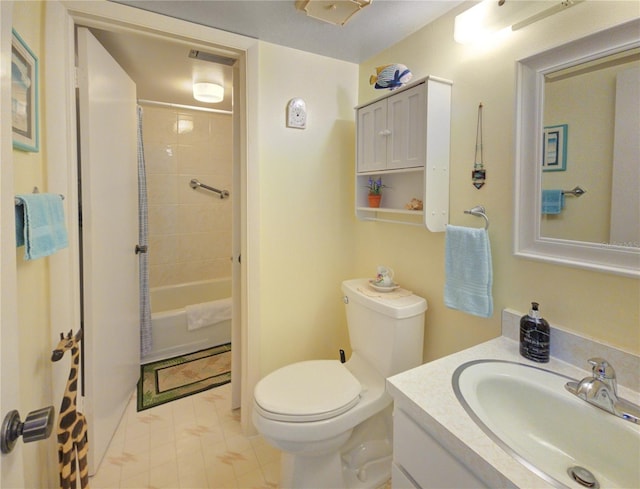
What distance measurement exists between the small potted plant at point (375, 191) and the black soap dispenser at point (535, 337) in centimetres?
86

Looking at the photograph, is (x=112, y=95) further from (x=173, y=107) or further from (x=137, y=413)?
(x=137, y=413)

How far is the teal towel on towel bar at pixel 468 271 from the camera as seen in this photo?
1187mm

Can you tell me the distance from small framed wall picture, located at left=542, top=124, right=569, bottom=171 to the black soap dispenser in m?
0.44

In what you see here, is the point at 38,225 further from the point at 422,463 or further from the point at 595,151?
the point at 595,151

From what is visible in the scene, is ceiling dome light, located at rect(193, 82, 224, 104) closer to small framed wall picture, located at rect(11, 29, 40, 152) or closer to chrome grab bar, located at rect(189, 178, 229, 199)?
chrome grab bar, located at rect(189, 178, 229, 199)

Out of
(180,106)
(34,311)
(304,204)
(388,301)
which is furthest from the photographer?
(180,106)

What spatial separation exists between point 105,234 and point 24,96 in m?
0.72

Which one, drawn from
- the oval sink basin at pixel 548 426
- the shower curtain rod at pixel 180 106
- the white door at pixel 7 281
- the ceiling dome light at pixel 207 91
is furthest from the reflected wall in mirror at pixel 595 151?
the shower curtain rod at pixel 180 106

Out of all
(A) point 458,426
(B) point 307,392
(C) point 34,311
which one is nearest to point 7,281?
(C) point 34,311

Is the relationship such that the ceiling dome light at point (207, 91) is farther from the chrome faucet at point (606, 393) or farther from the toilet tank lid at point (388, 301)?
the chrome faucet at point (606, 393)

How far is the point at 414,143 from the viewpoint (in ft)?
4.46

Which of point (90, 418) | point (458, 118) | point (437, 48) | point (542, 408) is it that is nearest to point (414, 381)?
point (542, 408)

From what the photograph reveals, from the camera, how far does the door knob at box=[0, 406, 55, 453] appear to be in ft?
1.66

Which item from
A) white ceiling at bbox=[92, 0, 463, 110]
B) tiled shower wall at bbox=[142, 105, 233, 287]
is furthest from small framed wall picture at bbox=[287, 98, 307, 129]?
tiled shower wall at bbox=[142, 105, 233, 287]
